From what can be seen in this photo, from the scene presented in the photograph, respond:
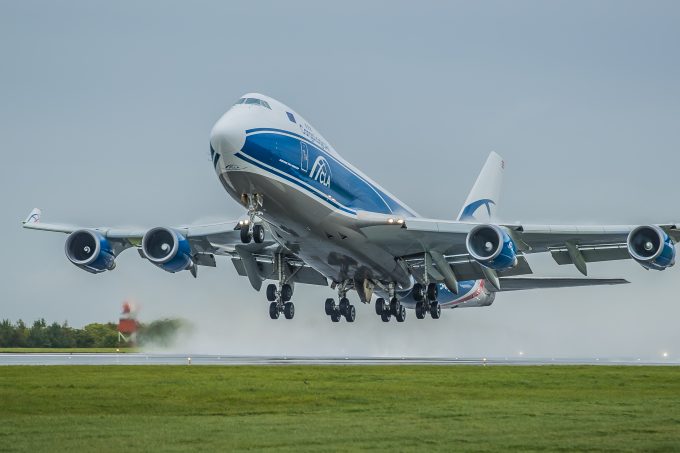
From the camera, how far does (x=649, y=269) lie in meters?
39.4

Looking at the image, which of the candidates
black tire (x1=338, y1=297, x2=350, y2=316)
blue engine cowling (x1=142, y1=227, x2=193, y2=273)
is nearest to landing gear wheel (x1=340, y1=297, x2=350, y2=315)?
black tire (x1=338, y1=297, x2=350, y2=316)

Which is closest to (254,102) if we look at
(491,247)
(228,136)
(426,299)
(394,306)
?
(228,136)

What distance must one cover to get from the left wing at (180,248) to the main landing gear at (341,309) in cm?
263

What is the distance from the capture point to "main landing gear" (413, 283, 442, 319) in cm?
4747

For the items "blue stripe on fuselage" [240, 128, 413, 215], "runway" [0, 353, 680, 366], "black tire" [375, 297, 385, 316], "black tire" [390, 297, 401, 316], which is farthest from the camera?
"black tire" [375, 297, 385, 316]

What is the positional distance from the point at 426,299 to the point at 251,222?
14.6 meters

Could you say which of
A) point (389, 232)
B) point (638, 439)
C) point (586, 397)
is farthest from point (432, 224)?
point (638, 439)

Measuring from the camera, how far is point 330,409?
22500 millimetres

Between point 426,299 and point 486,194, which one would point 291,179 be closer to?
point 426,299

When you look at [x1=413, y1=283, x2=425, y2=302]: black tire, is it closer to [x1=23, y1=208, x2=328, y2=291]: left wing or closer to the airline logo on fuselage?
[x1=23, y1=208, x2=328, y2=291]: left wing

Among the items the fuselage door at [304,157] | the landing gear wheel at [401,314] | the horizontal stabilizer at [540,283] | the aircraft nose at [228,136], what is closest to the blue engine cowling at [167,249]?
the fuselage door at [304,157]

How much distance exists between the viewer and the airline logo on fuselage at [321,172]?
121 ft

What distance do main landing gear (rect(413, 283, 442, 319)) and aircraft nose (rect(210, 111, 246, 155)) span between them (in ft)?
55.6

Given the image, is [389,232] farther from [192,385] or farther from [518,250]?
[192,385]
